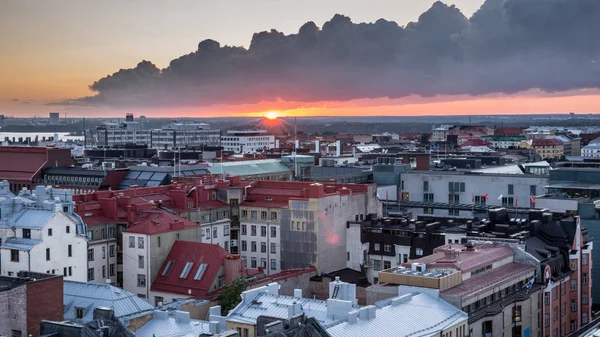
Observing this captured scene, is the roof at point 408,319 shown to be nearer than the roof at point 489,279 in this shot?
Yes

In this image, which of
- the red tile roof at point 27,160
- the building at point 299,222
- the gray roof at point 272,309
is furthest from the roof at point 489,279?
the red tile roof at point 27,160

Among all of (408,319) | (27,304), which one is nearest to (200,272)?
(27,304)

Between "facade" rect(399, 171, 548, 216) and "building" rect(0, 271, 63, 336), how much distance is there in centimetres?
7366

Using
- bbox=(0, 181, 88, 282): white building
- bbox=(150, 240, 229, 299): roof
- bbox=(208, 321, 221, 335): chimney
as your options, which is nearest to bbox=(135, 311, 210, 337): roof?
bbox=(208, 321, 221, 335): chimney

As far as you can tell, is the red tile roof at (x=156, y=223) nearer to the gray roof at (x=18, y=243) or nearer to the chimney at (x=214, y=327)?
the gray roof at (x=18, y=243)

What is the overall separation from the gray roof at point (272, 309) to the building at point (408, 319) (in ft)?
10.2

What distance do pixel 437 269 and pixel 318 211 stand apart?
29.8 meters

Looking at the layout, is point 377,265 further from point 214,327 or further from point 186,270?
point 214,327

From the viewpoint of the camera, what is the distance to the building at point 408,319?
57406 millimetres

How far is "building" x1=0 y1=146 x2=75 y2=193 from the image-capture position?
Answer: 518 feet

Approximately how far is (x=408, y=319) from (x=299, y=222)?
41.1 meters

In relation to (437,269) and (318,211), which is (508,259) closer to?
(437,269)

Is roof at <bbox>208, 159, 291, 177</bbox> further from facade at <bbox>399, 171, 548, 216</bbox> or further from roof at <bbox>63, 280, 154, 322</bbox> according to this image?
roof at <bbox>63, 280, 154, 322</bbox>

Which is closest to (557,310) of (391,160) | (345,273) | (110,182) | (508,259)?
(508,259)
